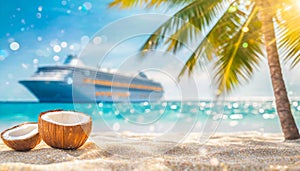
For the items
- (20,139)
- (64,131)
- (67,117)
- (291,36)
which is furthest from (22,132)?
(291,36)

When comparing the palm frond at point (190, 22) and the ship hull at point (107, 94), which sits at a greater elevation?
the palm frond at point (190, 22)

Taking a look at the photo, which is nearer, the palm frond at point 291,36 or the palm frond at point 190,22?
the palm frond at point 291,36

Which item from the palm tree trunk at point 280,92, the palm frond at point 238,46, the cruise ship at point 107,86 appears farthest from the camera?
the palm frond at point 238,46

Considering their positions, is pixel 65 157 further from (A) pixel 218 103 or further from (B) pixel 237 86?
(B) pixel 237 86

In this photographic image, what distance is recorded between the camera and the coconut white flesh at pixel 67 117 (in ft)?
8.99

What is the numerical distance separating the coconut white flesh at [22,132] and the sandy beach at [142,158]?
133 mm

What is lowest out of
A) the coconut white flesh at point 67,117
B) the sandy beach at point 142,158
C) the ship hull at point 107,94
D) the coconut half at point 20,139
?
the sandy beach at point 142,158

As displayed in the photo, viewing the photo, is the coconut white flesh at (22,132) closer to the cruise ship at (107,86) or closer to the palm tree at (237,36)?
the cruise ship at (107,86)

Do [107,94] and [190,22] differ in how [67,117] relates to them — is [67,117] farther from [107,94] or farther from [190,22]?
[190,22]

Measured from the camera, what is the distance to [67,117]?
2.88 m

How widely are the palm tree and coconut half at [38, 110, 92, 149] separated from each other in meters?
1.27

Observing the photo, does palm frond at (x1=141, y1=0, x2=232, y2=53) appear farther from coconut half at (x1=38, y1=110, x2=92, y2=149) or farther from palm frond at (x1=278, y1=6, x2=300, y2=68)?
coconut half at (x1=38, y1=110, x2=92, y2=149)

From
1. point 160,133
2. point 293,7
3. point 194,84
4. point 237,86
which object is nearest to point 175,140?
point 160,133

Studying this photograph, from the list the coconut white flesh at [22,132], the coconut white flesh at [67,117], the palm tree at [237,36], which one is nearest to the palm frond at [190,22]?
the palm tree at [237,36]
